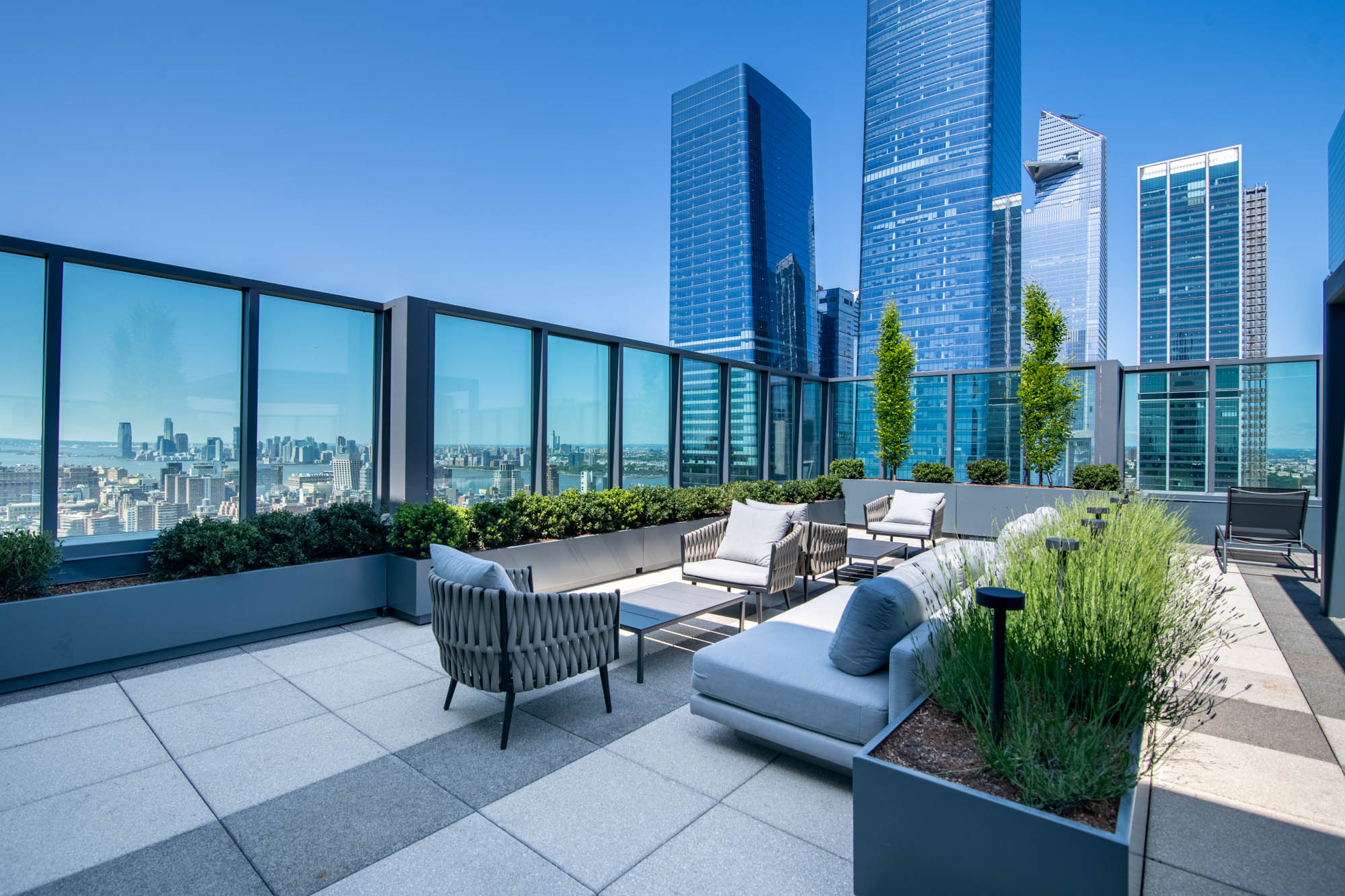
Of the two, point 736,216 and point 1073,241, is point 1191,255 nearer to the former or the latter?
point 1073,241

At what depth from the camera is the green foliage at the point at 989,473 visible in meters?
9.49

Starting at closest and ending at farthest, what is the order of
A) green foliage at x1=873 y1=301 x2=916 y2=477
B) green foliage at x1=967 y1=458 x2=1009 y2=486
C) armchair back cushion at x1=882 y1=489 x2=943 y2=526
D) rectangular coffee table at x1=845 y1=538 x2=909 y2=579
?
rectangular coffee table at x1=845 y1=538 x2=909 y2=579, armchair back cushion at x1=882 y1=489 x2=943 y2=526, green foliage at x1=967 y1=458 x2=1009 y2=486, green foliage at x1=873 y1=301 x2=916 y2=477

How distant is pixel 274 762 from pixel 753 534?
3591 mm

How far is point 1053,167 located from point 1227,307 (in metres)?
30.9

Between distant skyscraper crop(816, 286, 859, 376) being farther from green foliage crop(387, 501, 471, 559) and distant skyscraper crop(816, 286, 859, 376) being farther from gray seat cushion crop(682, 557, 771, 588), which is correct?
green foliage crop(387, 501, 471, 559)

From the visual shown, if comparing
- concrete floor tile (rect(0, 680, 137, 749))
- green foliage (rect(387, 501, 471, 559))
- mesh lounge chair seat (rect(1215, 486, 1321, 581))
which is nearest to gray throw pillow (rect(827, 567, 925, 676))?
green foliage (rect(387, 501, 471, 559))

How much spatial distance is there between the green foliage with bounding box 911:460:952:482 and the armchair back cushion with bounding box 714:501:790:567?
5.54 metres

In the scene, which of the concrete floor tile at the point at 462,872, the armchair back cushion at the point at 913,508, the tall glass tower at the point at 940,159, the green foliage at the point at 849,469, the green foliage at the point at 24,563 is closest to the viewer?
the concrete floor tile at the point at 462,872

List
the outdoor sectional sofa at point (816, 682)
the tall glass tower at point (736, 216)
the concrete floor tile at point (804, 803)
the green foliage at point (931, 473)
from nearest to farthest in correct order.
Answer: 1. the concrete floor tile at point (804, 803)
2. the outdoor sectional sofa at point (816, 682)
3. the green foliage at point (931, 473)
4. the tall glass tower at point (736, 216)

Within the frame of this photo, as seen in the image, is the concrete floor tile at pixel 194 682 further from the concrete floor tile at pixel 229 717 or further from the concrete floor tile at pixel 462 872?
the concrete floor tile at pixel 462 872

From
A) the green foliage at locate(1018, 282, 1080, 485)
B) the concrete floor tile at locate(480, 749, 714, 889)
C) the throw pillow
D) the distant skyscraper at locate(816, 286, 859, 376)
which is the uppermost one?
the distant skyscraper at locate(816, 286, 859, 376)

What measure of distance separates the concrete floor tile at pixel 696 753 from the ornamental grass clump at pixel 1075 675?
37.5 inches

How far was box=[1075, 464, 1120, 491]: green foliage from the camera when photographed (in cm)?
863

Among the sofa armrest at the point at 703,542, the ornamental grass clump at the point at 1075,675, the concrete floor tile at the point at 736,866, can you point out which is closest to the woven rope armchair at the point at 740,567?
the sofa armrest at the point at 703,542
